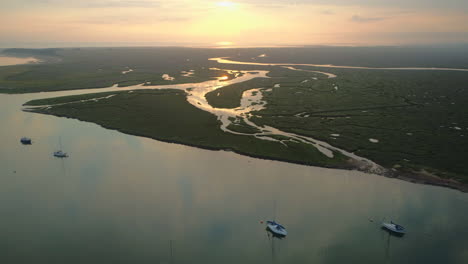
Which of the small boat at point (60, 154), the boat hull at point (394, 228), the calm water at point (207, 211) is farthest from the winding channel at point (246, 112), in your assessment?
the small boat at point (60, 154)

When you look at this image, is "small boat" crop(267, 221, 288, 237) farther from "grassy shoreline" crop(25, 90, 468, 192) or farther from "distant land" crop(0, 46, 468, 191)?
"distant land" crop(0, 46, 468, 191)

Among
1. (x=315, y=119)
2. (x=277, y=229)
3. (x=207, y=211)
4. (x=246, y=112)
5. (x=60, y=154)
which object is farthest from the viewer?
(x=246, y=112)

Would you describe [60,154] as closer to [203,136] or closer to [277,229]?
[203,136]

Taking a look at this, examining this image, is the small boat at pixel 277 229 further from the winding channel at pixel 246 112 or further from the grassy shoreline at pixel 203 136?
the winding channel at pixel 246 112

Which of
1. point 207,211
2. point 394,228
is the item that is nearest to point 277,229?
point 207,211

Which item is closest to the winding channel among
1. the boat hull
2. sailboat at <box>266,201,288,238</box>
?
the boat hull

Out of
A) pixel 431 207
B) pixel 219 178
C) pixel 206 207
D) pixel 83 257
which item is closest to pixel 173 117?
pixel 219 178

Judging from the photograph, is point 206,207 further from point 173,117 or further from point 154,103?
point 154,103
